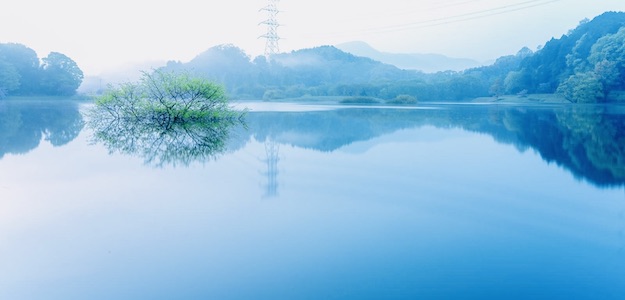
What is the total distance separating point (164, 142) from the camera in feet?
41.5

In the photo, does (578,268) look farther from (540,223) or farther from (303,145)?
(303,145)

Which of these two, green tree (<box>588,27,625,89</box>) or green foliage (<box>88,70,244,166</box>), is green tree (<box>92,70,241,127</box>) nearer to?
green foliage (<box>88,70,244,166</box>)

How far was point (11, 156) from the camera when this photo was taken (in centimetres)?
1018

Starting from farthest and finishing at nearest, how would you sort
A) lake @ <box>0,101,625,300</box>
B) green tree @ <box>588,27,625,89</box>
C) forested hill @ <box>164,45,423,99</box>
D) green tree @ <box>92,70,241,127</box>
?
forested hill @ <box>164,45,423,99</box> → green tree @ <box>588,27,625,89</box> → green tree @ <box>92,70,241,127</box> → lake @ <box>0,101,625,300</box>

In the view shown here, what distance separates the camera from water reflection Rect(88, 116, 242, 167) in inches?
403

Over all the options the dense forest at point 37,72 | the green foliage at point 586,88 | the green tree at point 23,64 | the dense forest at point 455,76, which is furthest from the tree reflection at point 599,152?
the green tree at point 23,64

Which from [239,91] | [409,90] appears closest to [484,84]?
[409,90]

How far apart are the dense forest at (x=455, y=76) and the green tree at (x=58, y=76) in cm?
2163

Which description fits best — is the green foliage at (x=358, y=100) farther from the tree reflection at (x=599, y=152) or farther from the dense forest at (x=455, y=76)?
the tree reflection at (x=599, y=152)

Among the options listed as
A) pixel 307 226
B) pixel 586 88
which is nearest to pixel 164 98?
pixel 307 226

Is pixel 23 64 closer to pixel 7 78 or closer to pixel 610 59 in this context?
pixel 7 78

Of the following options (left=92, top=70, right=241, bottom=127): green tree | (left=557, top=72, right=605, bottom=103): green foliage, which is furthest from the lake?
(left=557, top=72, right=605, bottom=103): green foliage

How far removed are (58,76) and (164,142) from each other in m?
58.4

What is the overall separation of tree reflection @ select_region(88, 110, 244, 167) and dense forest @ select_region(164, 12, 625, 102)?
36.6m
